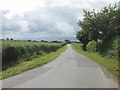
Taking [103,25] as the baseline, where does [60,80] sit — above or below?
below

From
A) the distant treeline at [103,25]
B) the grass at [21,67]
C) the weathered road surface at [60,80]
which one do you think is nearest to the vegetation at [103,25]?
the distant treeline at [103,25]

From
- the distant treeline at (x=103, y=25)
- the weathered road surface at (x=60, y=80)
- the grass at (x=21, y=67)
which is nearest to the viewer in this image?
the weathered road surface at (x=60, y=80)

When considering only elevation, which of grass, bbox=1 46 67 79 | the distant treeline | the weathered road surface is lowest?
grass, bbox=1 46 67 79

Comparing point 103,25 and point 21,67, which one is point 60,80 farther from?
point 103,25

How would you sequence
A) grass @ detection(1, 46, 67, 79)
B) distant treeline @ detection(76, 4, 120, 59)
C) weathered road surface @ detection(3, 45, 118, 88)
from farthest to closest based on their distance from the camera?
distant treeline @ detection(76, 4, 120, 59) → grass @ detection(1, 46, 67, 79) → weathered road surface @ detection(3, 45, 118, 88)

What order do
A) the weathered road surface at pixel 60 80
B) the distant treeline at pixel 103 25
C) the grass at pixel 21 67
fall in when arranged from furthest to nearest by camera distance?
the distant treeline at pixel 103 25 < the grass at pixel 21 67 < the weathered road surface at pixel 60 80

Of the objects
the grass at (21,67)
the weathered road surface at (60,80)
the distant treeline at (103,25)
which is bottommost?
the grass at (21,67)

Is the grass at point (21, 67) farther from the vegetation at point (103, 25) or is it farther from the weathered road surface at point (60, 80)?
the vegetation at point (103, 25)

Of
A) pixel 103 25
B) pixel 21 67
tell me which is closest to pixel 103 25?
pixel 103 25

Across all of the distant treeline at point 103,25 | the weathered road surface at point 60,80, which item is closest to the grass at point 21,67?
the weathered road surface at point 60,80

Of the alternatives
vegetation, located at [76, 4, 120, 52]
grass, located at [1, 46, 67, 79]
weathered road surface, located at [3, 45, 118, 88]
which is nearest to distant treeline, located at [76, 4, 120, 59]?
vegetation, located at [76, 4, 120, 52]

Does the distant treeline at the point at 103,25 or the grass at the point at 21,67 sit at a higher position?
the distant treeline at the point at 103,25

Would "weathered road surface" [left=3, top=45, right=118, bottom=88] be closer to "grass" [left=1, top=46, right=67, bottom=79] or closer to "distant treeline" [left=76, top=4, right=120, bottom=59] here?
"grass" [left=1, top=46, right=67, bottom=79]

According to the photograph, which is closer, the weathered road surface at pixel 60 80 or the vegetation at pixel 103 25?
the weathered road surface at pixel 60 80
